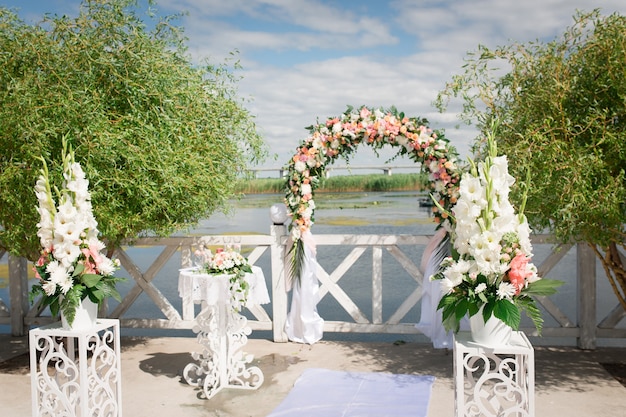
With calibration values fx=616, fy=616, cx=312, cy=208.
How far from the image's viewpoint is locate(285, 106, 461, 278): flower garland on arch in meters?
6.82

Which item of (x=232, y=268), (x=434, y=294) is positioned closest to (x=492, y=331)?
(x=232, y=268)

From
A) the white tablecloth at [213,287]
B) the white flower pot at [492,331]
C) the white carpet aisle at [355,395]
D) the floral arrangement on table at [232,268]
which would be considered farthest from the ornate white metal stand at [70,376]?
the white flower pot at [492,331]

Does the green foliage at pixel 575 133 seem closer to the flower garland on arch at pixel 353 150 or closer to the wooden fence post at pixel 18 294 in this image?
the flower garland on arch at pixel 353 150

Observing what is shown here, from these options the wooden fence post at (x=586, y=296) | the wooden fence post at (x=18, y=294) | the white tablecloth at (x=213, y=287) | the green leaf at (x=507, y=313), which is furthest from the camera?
the wooden fence post at (x=18, y=294)

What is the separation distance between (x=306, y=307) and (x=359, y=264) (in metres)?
12.1

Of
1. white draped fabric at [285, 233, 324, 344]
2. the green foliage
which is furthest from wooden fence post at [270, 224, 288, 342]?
the green foliage

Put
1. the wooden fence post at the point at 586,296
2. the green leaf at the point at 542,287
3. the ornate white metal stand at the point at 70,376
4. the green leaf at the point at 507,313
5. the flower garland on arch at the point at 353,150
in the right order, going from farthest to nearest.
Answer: the flower garland on arch at the point at 353,150 → the wooden fence post at the point at 586,296 → the ornate white metal stand at the point at 70,376 → the green leaf at the point at 542,287 → the green leaf at the point at 507,313

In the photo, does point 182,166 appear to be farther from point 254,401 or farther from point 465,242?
point 465,242

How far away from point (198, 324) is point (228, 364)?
1.52 feet

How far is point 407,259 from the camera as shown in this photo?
23.7 ft

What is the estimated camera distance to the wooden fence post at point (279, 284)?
7.32m

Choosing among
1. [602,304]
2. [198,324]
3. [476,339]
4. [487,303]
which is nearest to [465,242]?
[487,303]

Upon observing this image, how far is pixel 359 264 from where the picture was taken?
19188 mm

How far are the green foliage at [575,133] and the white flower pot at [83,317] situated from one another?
3.62 m
